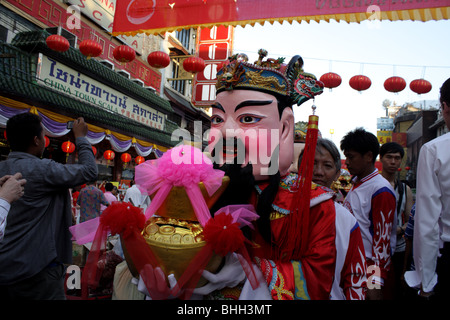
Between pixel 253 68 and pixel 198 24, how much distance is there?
3.63 meters

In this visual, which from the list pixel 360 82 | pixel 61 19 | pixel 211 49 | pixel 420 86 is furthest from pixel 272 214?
pixel 61 19

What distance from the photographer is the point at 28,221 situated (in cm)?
212

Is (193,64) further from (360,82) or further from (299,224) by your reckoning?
(299,224)

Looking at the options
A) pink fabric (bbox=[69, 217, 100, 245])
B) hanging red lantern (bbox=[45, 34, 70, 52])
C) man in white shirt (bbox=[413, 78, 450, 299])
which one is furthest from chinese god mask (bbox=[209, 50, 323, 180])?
hanging red lantern (bbox=[45, 34, 70, 52])

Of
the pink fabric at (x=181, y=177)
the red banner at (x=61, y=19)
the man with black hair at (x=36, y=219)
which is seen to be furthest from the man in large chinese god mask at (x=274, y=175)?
the red banner at (x=61, y=19)

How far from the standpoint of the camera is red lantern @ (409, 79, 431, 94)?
740cm

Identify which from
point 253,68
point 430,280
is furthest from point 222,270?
point 430,280

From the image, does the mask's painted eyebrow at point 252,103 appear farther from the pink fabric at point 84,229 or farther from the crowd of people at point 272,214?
the pink fabric at point 84,229

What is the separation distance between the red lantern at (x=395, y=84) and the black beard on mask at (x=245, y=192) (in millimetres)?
7044

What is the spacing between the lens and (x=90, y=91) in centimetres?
1062

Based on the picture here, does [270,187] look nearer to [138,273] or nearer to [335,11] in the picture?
[138,273]

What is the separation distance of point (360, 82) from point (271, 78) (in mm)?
6292

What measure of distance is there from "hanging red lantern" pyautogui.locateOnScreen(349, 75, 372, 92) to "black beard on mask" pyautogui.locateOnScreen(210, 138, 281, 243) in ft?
21.2

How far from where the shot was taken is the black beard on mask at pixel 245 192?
1566mm
